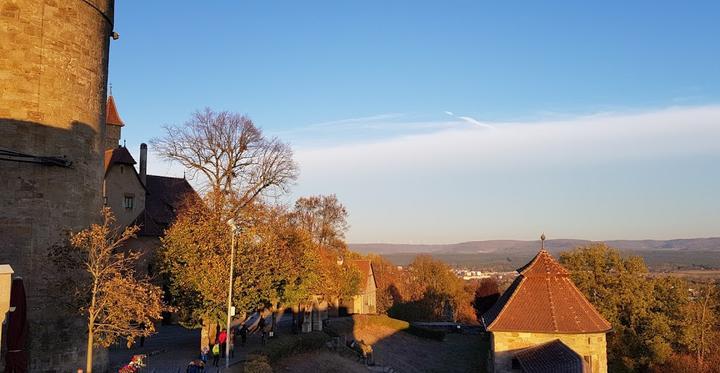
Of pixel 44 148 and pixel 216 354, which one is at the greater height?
pixel 44 148

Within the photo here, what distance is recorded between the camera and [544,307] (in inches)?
1083

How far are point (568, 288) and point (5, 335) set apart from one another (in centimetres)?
2324

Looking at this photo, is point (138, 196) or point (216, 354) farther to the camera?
point (138, 196)

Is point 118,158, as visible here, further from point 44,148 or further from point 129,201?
point 44,148

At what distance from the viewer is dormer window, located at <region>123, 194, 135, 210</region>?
39.1 metres

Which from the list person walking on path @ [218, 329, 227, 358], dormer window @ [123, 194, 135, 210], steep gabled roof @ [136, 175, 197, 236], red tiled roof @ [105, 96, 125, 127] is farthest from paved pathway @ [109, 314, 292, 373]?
red tiled roof @ [105, 96, 125, 127]

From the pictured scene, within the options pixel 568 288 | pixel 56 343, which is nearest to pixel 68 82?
pixel 56 343

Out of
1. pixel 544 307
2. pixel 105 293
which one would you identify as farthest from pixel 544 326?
pixel 105 293

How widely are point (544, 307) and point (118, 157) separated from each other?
2742 centimetres

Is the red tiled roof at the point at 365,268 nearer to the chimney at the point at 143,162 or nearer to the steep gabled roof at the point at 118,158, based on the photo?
the chimney at the point at 143,162

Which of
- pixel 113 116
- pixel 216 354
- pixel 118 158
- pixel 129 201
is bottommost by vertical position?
pixel 216 354

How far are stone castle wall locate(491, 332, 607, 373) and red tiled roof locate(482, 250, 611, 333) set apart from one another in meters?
0.34

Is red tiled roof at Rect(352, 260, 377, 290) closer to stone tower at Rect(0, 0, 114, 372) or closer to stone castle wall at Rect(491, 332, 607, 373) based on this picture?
stone castle wall at Rect(491, 332, 607, 373)

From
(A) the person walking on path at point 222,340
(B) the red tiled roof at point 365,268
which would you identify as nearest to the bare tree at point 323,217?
(B) the red tiled roof at point 365,268
